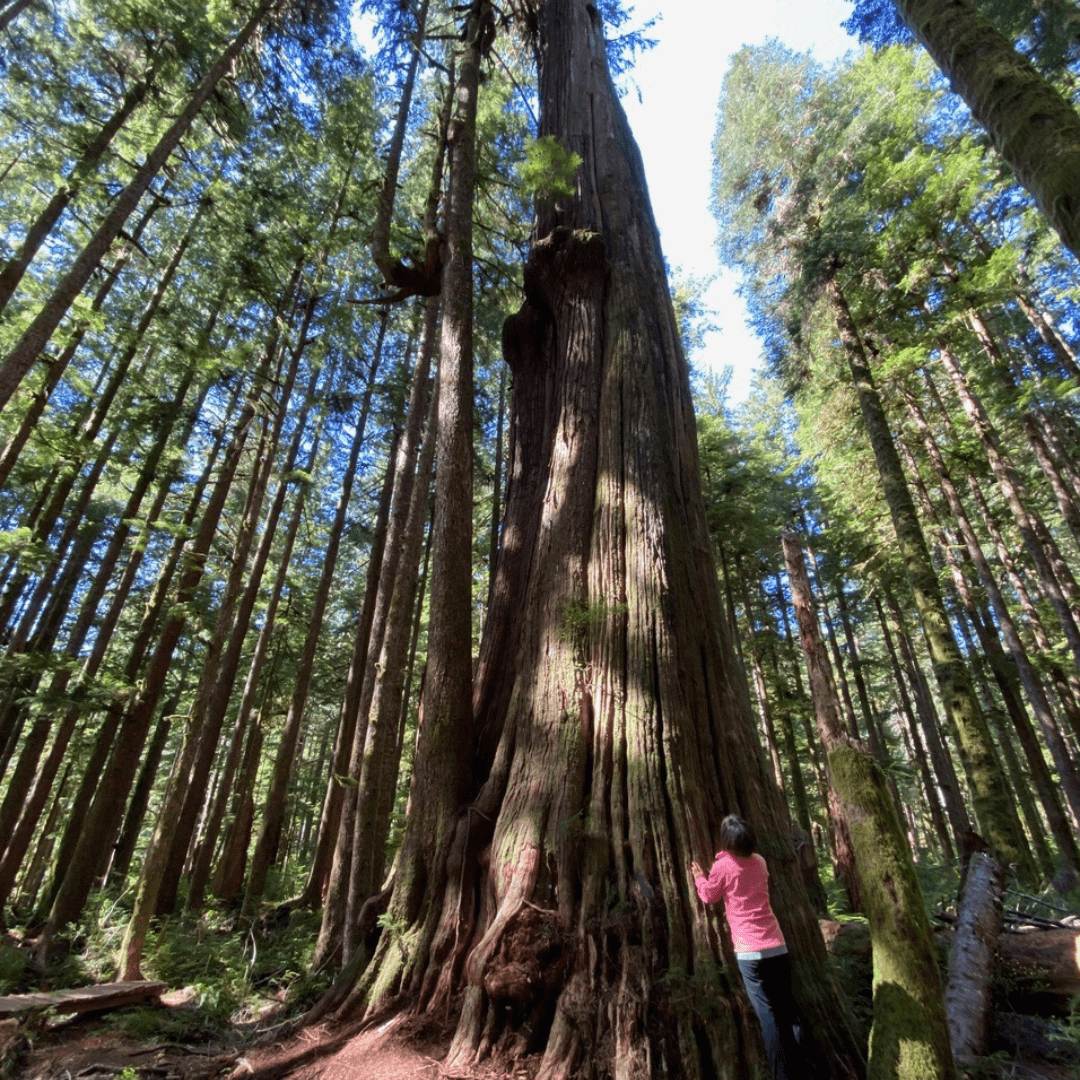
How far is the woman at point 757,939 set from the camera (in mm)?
2816

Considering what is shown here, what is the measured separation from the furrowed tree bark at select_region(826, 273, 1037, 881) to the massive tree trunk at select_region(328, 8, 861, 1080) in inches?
192

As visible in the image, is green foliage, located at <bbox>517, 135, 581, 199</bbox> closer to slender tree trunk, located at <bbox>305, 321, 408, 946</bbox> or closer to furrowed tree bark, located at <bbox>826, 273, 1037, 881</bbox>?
furrowed tree bark, located at <bbox>826, 273, 1037, 881</bbox>

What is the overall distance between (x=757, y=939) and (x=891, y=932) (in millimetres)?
734

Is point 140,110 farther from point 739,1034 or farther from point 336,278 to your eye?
point 739,1034

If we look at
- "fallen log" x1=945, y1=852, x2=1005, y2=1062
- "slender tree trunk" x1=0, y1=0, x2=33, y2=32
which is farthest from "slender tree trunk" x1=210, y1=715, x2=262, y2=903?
"slender tree trunk" x1=0, y1=0, x2=33, y2=32

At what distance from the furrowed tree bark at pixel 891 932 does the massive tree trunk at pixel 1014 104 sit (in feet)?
8.25

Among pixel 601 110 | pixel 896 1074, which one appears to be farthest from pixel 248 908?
Answer: pixel 601 110

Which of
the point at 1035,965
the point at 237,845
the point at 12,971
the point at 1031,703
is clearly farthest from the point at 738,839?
the point at 237,845

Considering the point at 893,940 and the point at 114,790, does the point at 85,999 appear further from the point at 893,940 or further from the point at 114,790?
the point at 893,940

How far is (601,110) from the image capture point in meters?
A: 7.74

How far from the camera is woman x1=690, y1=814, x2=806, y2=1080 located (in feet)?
9.24

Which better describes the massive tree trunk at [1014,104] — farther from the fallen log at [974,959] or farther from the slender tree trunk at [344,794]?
the slender tree trunk at [344,794]

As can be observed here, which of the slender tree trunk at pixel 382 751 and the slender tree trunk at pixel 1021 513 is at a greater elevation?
the slender tree trunk at pixel 1021 513

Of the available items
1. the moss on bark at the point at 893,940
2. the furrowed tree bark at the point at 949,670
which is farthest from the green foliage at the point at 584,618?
the furrowed tree bark at the point at 949,670
